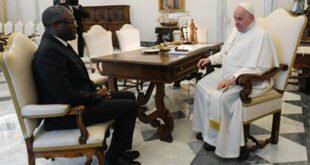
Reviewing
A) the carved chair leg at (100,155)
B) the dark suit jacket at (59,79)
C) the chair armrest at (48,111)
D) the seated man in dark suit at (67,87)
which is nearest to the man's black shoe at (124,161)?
the seated man in dark suit at (67,87)

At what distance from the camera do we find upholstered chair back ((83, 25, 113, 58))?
12.8 feet

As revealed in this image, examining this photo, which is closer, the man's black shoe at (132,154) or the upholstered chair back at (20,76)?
the upholstered chair back at (20,76)

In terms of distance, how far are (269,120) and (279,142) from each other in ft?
1.73

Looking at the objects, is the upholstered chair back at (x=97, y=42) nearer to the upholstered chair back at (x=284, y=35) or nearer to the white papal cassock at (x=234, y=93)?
the white papal cassock at (x=234, y=93)

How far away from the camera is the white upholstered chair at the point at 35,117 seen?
5.97ft

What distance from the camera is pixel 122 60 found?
2701 mm

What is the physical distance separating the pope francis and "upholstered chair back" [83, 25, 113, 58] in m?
1.83

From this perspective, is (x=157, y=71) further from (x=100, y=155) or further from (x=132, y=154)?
(x=100, y=155)

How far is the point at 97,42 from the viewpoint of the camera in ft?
13.0

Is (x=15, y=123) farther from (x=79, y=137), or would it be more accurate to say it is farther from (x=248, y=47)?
(x=248, y=47)

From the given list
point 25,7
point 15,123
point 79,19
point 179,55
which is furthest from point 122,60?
point 25,7

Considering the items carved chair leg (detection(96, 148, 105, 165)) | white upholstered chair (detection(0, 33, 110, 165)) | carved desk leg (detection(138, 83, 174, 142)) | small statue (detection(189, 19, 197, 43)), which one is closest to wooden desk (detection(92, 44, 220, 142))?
carved desk leg (detection(138, 83, 174, 142))

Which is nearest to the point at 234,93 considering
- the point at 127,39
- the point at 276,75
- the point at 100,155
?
the point at 276,75

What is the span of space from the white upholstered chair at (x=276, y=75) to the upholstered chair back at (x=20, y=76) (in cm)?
150
